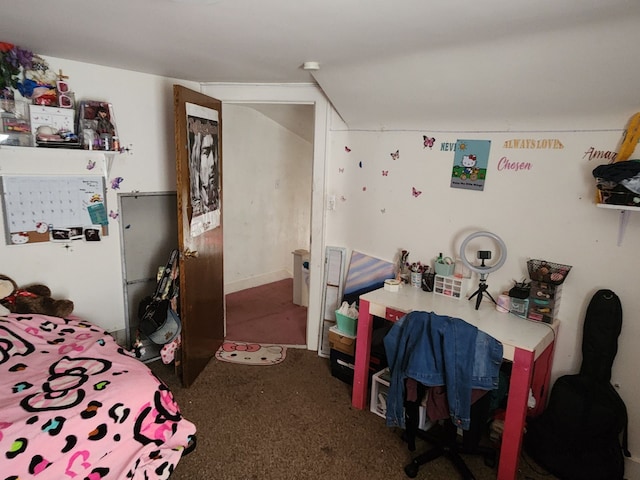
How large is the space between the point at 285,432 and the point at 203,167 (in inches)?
71.8

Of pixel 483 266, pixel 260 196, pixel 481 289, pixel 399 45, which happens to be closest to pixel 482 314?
pixel 481 289

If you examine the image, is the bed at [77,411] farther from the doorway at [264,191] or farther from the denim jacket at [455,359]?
the doorway at [264,191]

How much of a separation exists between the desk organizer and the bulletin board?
2286 mm

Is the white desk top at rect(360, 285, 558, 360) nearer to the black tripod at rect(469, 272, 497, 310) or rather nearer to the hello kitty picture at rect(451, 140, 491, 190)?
the black tripod at rect(469, 272, 497, 310)

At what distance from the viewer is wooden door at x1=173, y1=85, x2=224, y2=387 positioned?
2.56m

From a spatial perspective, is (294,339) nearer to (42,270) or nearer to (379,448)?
(379,448)

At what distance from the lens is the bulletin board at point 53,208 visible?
2.37 metres

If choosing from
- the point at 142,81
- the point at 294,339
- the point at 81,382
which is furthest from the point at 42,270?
the point at 294,339

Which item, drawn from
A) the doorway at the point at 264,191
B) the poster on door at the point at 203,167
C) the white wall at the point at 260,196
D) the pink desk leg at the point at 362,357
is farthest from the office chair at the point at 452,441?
the white wall at the point at 260,196

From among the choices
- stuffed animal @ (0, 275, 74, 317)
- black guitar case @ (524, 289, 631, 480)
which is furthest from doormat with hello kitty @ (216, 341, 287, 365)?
black guitar case @ (524, 289, 631, 480)

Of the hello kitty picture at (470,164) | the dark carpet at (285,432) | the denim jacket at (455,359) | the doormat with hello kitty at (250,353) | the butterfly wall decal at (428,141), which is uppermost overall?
the butterfly wall decal at (428,141)

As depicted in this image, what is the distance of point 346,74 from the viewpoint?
96.6 inches

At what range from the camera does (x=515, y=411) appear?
6.43 ft

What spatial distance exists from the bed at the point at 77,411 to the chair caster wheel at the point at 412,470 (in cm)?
113
